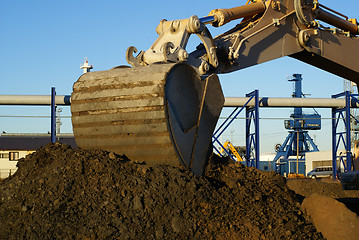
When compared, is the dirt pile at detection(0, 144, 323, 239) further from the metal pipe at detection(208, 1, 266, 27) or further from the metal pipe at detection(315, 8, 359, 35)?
the metal pipe at detection(315, 8, 359, 35)

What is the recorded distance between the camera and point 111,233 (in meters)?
5.47

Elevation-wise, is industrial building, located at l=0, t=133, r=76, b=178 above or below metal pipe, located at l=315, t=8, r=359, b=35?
below

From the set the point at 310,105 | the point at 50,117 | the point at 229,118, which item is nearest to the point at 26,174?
the point at 50,117

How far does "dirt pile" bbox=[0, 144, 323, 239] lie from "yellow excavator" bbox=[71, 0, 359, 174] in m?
0.33

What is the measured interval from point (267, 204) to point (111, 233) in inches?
86.7

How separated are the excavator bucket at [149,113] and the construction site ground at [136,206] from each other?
265 millimetres

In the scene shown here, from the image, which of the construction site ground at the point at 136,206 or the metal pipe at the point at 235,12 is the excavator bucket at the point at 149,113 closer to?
the construction site ground at the point at 136,206

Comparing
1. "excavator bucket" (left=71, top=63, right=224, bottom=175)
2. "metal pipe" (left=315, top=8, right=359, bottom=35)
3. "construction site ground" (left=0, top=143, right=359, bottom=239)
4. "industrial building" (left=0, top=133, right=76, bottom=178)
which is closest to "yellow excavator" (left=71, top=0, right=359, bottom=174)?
"excavator bucket" (left=71, top=63, right=224, bottom=175)

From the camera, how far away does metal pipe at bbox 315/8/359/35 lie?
10.3m

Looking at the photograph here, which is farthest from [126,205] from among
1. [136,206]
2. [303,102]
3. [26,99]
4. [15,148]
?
[15,148]

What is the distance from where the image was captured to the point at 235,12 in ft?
28.7

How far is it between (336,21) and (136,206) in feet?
22.1

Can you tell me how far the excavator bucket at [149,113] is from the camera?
21.7ft

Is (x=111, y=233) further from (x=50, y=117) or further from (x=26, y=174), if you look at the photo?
(x=50, y=117)
